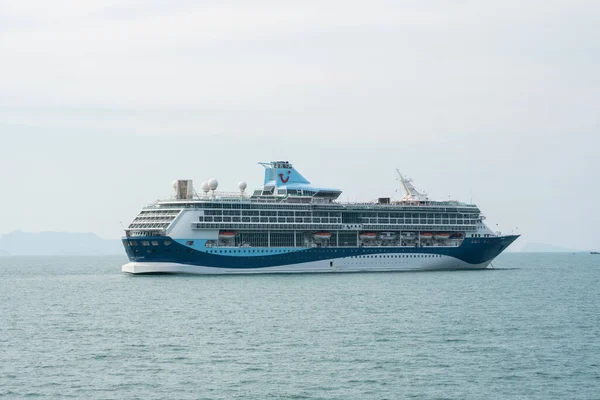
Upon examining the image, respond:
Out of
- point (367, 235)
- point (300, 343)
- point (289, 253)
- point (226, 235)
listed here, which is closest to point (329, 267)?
point (289, 253)

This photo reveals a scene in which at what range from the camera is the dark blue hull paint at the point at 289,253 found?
86500 mm

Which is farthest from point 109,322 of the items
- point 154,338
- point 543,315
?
point 543,315

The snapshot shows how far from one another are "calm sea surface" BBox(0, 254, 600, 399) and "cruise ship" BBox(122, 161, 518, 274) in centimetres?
1002

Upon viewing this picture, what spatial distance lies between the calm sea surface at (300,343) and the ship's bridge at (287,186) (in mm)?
23318

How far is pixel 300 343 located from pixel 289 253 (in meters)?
47.1

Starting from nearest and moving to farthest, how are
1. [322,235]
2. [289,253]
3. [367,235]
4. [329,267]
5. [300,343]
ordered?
[300,343] < [289,253] < [329,267] < [322,235] < [367,235]

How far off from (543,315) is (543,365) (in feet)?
63.0

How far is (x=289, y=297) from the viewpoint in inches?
2702

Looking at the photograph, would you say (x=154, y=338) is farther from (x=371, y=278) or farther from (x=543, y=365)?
(x=371, y=278)

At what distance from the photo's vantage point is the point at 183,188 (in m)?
93.6

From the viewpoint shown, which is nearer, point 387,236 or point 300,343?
point 300,343

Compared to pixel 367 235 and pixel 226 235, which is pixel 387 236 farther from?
pixel 226 235

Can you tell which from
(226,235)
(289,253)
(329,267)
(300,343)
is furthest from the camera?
(329,267)

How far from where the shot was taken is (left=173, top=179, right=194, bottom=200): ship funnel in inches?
3656
